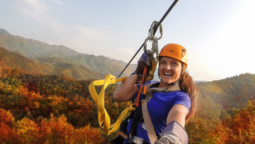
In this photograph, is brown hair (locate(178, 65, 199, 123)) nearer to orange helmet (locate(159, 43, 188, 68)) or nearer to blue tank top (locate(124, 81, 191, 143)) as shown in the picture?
blue tank top (locate(124, 81, 191, 143))

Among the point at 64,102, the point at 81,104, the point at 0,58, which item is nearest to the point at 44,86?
the point at 64,102

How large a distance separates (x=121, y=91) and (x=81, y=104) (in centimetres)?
6025

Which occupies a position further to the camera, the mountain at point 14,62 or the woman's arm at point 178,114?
the mountain at point 14,62

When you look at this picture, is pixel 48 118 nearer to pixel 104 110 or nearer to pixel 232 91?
pixel 104 110

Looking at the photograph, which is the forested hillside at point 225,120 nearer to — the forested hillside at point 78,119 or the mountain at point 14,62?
the forested hillside at point 78,119

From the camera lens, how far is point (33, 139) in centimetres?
3931

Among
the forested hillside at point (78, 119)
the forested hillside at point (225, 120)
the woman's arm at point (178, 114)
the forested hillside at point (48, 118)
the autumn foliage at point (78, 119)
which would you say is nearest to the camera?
the woman's arm at point (178, 114)

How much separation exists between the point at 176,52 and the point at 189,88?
0.57 m

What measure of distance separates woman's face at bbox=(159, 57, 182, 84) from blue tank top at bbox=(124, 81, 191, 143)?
21 cm

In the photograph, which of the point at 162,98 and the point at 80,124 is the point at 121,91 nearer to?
the point at 162,98

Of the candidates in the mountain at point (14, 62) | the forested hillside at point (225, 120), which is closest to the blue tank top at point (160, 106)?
the forested hillside at point (225, 120)

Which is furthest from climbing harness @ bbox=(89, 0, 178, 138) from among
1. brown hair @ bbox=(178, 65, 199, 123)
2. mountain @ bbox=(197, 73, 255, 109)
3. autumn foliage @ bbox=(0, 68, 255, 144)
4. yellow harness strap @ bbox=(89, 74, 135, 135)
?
mountain @ bbox=(197, 73, 255, 109)

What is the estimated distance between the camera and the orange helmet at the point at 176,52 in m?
2.28

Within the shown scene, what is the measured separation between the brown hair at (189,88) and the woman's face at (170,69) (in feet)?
0.52
